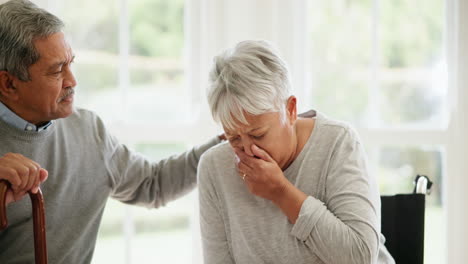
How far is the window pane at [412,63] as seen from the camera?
2.46m

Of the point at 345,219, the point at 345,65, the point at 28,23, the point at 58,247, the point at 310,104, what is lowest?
the point at 58,247

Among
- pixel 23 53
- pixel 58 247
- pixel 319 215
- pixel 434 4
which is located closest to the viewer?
pixel 319 215

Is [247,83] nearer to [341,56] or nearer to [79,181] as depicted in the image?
[79,181]

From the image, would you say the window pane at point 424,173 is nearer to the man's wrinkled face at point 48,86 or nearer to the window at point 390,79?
the window at point 390,79

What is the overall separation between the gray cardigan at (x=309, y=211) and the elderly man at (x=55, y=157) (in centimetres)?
33

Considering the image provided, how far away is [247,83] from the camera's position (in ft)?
5.05

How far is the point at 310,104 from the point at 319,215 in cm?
103

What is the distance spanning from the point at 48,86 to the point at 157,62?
84cm

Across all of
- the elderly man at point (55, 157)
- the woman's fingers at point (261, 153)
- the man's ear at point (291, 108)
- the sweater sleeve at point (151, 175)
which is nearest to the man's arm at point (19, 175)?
the elderly man at point (55, 157)

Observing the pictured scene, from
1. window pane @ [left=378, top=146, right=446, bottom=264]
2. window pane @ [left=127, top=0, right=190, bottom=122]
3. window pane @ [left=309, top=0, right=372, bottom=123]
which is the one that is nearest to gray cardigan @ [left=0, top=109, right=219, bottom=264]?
window pane @ [left=127, top=0, right=190, bottom=122]

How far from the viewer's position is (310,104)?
2.52m

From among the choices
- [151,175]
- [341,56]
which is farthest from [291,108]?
[341,56]

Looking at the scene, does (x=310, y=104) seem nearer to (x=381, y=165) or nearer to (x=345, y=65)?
(x=345, y=65)

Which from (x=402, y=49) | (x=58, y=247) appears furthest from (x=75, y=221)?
(x=402, y=49)
